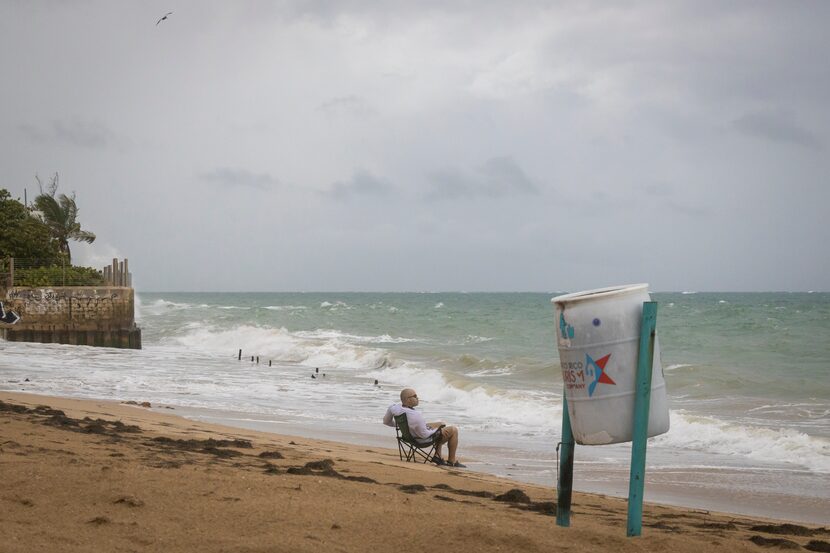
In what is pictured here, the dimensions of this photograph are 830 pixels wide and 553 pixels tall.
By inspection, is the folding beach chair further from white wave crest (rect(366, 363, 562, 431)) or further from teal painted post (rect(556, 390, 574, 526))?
teal painted post (rect(556, 390, 574, 526))

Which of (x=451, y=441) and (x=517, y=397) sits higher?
(x=451, y=441)

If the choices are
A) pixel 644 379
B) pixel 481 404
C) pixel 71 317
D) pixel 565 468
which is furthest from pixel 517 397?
pixel 71 317

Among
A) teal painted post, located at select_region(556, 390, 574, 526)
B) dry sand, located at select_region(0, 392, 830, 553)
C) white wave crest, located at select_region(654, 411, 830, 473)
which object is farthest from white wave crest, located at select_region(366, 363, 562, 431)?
teal painted post, located at select_region(556, 390, 574, 526)

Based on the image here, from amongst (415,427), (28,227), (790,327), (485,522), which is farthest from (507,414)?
(790,327)

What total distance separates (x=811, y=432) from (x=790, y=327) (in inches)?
1363

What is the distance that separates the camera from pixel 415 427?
9.96 meters

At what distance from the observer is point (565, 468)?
4676 mm

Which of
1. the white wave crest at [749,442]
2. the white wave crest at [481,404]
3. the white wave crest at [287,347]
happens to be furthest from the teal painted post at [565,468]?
the white wave crest at [287,347]

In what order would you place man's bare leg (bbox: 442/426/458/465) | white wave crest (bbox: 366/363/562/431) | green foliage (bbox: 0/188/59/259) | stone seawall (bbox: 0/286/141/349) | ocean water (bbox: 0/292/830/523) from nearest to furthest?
ocean water (bbox: 0/292/830/523)
man's bare leg (bbox: 442/426/458/465)
white wave crest (bbox: 366/363/562/431)
stone seawall (bbox: 0/286/141/349)
green foliage (bbox: 0/188/59/259)

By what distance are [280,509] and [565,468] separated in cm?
174

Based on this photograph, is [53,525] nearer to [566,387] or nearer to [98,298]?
[566,387]

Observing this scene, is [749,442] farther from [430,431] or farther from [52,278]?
[52,278]

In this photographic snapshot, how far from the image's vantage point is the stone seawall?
30.2m

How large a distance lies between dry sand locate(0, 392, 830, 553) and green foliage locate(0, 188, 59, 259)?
31.1 meters
